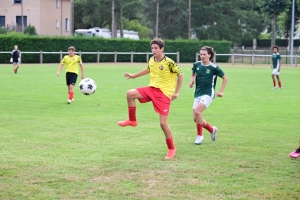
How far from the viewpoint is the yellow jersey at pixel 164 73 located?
8.77 m

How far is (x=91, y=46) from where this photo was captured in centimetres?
5144

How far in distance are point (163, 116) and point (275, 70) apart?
16.7 m

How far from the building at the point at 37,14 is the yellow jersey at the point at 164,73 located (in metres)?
63.7

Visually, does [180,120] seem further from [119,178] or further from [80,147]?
[119,178]

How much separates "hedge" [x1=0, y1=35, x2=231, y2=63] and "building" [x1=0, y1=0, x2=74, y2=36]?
19503 mm

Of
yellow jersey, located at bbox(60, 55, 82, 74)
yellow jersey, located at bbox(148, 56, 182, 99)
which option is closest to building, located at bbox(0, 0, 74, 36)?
yellow jersey, located at bbox(60, 55, 82, 74)

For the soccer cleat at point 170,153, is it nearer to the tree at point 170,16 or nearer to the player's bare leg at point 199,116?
the player's bare leg at point 199,116

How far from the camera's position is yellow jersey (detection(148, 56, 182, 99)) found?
28.8 ft

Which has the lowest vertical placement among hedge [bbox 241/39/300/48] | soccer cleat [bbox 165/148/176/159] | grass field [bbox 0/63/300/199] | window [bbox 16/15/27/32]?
grass field [bbox 0/63/300/199]

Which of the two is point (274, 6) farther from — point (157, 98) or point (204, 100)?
point (157, 98)

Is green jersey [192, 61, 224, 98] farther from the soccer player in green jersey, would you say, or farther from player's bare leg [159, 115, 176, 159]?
player's bare leg [159, 115, 176, 159]

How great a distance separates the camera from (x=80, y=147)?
31.5 feet

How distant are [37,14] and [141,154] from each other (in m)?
65.6

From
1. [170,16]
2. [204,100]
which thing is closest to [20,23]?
[170,16]
